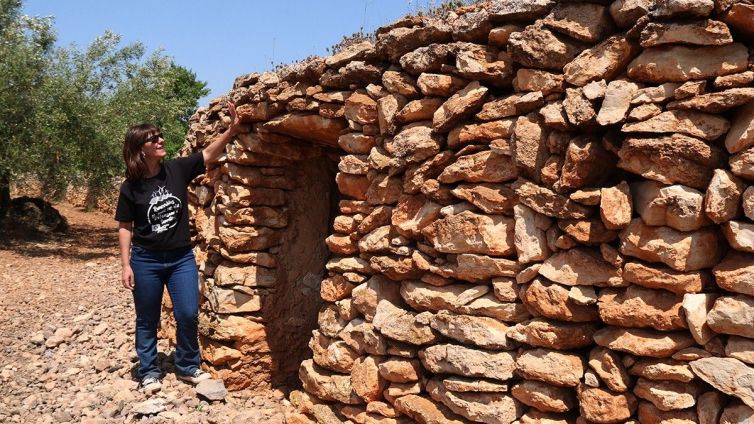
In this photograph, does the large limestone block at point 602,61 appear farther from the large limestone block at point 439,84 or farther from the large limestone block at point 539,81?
the large limestone block at point 439,84

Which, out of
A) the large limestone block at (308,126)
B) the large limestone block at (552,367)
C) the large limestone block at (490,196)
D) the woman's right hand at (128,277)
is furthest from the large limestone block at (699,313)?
the woman's right hand at (128,277)

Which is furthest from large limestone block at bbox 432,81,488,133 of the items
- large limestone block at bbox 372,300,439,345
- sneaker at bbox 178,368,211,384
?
sneaker at bbox 178,368,211,384

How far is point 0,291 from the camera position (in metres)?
7.23

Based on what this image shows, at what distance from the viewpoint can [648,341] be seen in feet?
7.63

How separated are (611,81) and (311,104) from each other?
193 centimetres

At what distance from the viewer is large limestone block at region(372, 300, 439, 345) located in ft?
9.87

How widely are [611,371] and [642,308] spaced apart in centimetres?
28

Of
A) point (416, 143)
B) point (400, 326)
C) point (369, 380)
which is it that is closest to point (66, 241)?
point (369, 380)

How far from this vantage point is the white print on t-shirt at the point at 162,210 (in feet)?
13.5

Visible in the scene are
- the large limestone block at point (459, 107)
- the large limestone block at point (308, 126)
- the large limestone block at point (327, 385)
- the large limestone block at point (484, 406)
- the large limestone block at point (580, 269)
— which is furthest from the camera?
the large limestone block at point (308, 126)

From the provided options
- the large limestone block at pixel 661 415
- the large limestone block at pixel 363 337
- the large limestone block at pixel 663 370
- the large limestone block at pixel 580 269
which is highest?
the large limestone block at pixel 580 269

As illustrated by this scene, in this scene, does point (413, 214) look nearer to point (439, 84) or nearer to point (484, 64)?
point (439, 84)

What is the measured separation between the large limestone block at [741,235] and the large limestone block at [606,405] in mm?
701

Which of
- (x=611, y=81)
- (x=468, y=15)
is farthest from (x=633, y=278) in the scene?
(x=468, y=15)
